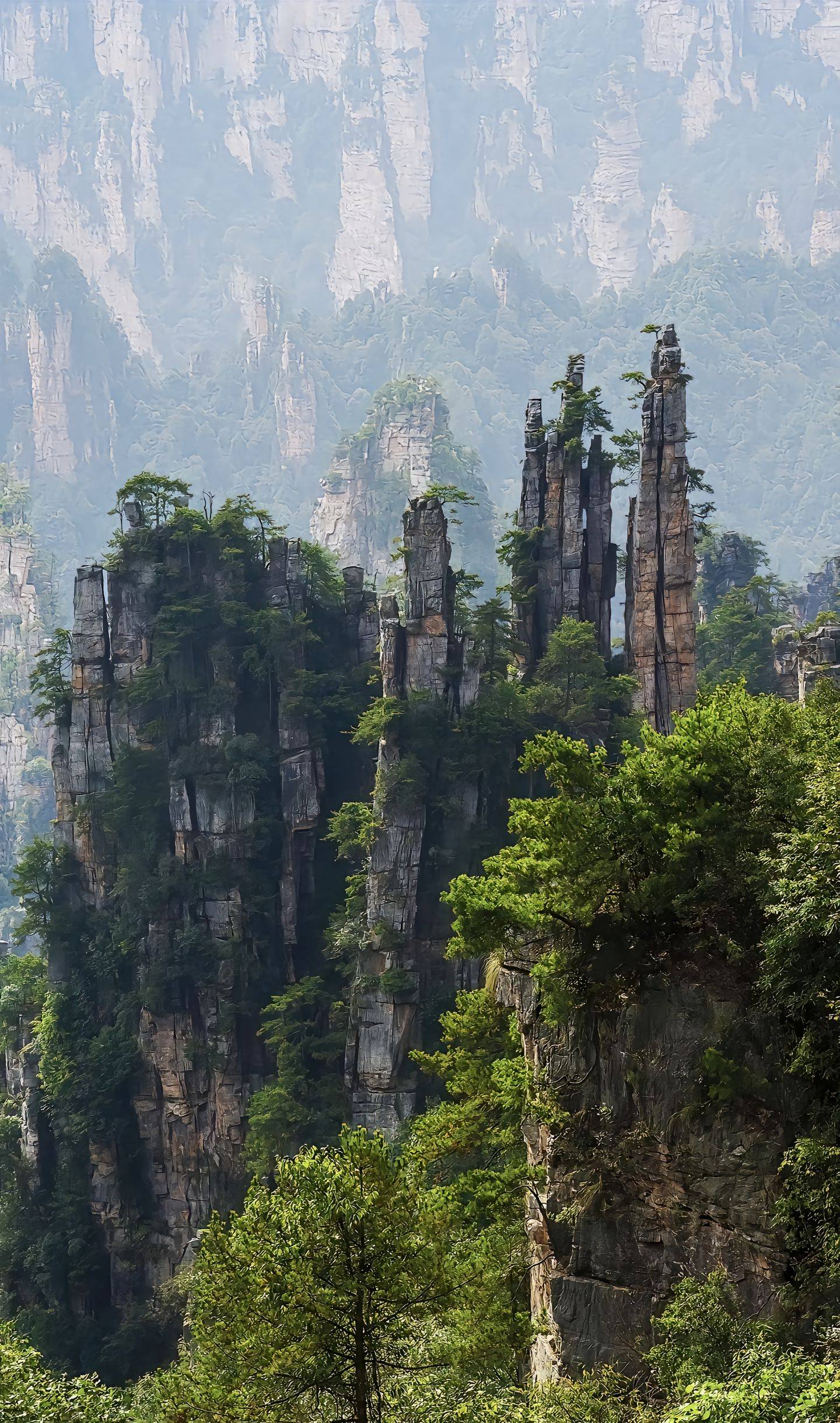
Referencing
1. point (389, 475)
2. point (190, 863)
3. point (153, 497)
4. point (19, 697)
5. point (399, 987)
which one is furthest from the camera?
point (389, 475)

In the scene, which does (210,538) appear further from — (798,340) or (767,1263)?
(798,340)

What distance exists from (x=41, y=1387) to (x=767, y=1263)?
9188 mm

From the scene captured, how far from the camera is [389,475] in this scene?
127 metres

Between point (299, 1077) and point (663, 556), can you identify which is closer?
point (299, 1077)

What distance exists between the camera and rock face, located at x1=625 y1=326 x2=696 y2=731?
150ft

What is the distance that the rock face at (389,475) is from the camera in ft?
411

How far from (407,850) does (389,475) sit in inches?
3348

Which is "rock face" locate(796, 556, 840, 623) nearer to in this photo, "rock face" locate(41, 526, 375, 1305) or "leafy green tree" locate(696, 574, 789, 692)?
"leafy green tree" locate(696, 574, 789, 692)

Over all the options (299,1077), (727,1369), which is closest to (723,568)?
(299,1077)

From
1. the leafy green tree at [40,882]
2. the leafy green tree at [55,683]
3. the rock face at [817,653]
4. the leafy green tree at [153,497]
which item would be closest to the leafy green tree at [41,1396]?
the rock face at [817,653]

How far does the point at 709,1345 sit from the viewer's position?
18031 mm

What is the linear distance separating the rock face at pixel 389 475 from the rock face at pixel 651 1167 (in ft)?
337

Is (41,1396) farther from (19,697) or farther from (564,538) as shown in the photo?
(19,697)

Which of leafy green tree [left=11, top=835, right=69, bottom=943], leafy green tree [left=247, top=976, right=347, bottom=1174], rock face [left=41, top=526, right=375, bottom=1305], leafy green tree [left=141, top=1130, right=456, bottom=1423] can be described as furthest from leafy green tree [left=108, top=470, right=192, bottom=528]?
leafy green tree [left=141, top=1130, right=456, bottom=1423]
